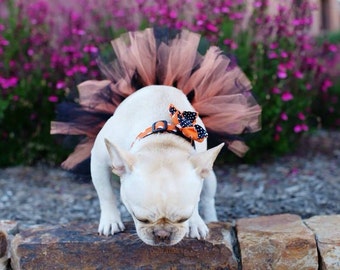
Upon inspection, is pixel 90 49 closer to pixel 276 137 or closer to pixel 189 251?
pixel 276 137

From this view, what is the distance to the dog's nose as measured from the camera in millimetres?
2750

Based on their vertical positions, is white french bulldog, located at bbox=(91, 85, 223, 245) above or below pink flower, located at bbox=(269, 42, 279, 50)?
above

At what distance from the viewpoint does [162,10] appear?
532 centimetres

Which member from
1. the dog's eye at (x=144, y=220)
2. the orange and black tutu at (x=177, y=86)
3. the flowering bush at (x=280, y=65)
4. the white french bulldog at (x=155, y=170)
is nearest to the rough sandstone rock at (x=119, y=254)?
the white french bulldog at (x=155, y=170)

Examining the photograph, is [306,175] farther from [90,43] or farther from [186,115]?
[186,115]

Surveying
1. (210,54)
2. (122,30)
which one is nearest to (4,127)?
(122,30)

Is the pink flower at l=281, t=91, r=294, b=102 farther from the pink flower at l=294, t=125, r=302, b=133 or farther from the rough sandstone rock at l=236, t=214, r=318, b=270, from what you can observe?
the rough sandstone rock at l=236, t=214, r=318, b=270

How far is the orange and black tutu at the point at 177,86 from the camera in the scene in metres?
3.70

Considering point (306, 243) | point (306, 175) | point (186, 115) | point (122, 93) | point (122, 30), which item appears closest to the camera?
point (186, 115)

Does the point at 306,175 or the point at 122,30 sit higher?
the point at 122,30

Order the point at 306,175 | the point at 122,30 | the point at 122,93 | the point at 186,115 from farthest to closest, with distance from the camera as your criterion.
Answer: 1. the point at 122,30
2. the point at 306,175
3. the point at 122,93
4. the point at 186,115

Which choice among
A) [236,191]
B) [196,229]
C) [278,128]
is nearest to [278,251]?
[196,229]

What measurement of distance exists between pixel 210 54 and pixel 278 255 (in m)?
1.23

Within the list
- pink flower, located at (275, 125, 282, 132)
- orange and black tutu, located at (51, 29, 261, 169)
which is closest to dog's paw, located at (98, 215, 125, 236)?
orange and black tutu, located at (51, 29, 261, 169)
